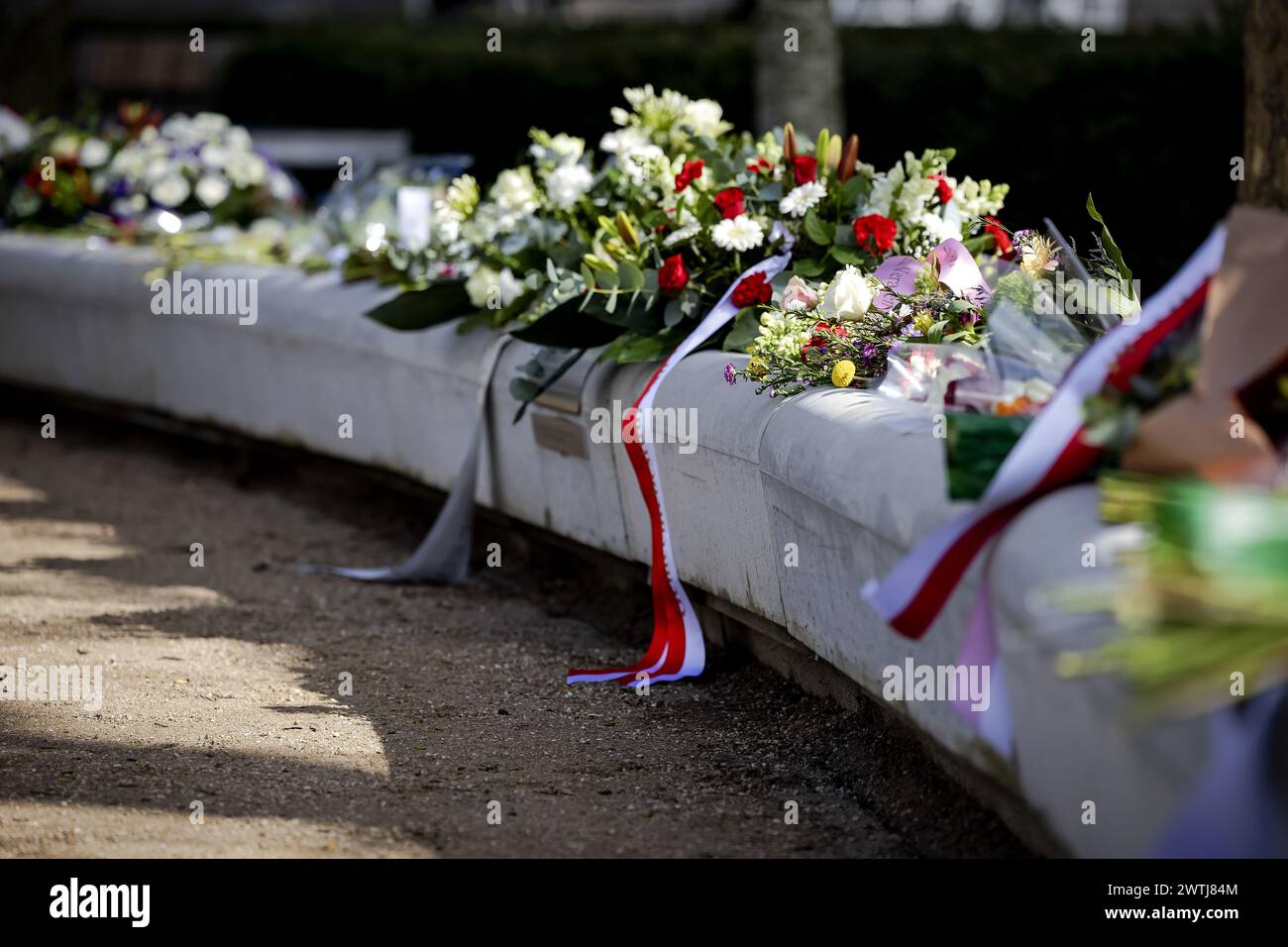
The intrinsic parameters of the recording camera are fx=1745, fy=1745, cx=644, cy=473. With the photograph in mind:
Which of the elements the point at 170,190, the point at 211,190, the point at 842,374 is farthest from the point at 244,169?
the point at 842,374

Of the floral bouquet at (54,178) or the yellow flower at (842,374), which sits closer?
the yellow flower at (842,374)

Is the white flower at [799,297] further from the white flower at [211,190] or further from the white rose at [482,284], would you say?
the white flower at [211,190]

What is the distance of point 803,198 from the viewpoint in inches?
202

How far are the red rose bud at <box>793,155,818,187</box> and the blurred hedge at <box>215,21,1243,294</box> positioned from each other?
234cm

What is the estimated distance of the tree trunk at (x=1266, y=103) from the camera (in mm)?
5246

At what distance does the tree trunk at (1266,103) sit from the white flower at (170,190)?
5522mm

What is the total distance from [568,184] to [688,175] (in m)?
0.65

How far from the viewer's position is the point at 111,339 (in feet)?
27.8

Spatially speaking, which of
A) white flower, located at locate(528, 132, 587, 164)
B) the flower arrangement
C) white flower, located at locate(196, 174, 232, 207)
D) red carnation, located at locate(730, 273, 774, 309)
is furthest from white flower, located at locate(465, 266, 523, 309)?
white flower, located at locate(196, 174, 232, 207)

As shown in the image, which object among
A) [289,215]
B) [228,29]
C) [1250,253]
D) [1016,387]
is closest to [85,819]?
[1016,387]

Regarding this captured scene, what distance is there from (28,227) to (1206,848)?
27.7 feet

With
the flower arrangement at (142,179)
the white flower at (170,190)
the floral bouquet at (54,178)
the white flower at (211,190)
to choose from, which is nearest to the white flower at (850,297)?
the flower arrangement at (142,179)

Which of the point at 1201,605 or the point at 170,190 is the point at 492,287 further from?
the point at 1201,605
